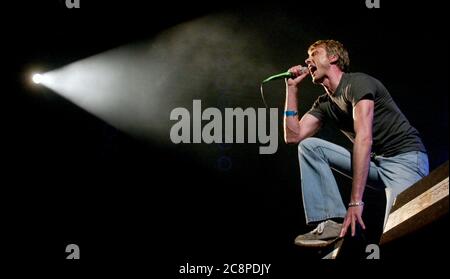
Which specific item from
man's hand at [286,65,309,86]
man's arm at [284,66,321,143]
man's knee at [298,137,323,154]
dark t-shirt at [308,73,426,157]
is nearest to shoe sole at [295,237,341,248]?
man's knee at [298,137,323,154]

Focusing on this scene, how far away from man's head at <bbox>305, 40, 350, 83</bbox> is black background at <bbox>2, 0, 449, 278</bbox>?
0.24 metres

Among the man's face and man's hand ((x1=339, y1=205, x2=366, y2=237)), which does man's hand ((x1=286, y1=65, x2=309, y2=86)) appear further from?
man's hand ((x1=339, y1=205, x2=366, y2=237))

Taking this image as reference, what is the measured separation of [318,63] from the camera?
2809 mm

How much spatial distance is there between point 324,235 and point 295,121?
907 mm

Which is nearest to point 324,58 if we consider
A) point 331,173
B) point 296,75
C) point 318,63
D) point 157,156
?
point 318,63

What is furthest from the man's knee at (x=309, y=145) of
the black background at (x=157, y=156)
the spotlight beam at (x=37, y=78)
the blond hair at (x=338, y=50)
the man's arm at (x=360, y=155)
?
the spotlight beam at (x=37, y=78)

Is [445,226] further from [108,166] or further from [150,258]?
[108,166]

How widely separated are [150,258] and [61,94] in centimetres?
144

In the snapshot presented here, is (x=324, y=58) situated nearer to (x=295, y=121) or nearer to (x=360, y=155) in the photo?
(x=295, y=121)

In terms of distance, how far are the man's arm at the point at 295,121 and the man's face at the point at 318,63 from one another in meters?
0.09

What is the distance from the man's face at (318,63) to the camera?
2.76 m
